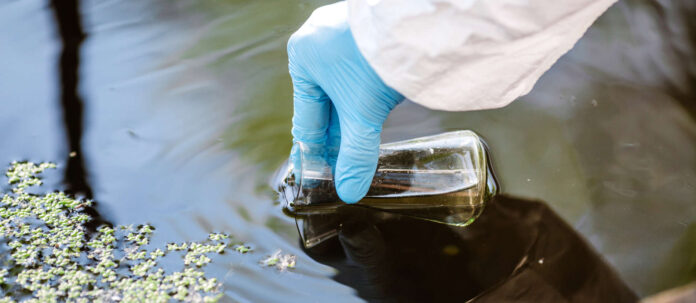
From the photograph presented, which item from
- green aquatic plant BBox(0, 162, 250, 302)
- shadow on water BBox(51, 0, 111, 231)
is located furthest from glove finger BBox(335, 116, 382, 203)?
shadow on water BBox(51, 0, 111, 231)

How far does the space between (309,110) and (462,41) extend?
0.43m

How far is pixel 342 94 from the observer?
121 centimetres

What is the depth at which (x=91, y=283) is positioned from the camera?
119cm

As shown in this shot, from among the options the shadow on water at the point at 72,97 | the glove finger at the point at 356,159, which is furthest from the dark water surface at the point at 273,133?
the glove finger at the point at 356,159

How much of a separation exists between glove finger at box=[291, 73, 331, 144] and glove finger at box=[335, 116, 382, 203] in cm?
9

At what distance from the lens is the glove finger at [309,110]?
1.29 m

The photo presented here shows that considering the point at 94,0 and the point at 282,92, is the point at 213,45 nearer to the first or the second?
the point at 282,92

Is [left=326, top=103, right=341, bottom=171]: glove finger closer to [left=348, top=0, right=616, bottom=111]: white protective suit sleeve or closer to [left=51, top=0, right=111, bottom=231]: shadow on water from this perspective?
[left=348, top=0, right=616, bottom=111]: white protective suit sleeve

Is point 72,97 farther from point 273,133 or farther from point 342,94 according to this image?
point 342,94

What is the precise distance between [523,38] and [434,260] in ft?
1.68

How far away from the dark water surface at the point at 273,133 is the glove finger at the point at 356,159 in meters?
0.12

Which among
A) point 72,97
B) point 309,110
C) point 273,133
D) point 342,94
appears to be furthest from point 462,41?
point 72,97

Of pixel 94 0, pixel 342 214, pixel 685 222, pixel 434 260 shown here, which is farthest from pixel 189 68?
pixel 685 222

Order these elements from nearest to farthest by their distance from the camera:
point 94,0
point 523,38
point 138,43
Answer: point 523,38
point 138,43
point 94,0
